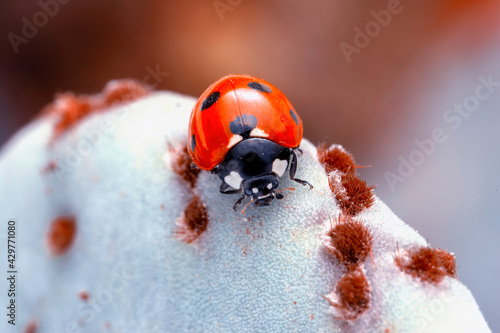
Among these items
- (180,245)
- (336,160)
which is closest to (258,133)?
(336,160)

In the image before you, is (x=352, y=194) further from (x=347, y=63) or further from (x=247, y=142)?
(x=347, y=63)

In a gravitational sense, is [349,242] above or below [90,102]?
above

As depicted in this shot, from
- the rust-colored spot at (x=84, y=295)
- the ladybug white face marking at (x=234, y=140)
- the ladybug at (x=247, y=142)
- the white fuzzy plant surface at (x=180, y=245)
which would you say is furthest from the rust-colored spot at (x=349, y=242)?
the rust-colored spot at (x=84, y=295)

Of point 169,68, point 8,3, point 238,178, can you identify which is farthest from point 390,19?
point 8,3

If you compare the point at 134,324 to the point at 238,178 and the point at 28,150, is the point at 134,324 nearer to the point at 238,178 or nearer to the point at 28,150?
the point at 238,178

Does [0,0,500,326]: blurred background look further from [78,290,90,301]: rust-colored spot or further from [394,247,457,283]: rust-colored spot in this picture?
[78,290,90,301]: rust-colored spot

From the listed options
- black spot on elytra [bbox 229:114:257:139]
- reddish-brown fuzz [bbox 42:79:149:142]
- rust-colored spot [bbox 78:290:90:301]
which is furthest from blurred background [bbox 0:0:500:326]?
rust-colored spot [bbox 78:290:90:301]

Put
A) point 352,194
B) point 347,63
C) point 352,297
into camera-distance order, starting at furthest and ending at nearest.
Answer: point 347,63, point 352,194, point 352,297

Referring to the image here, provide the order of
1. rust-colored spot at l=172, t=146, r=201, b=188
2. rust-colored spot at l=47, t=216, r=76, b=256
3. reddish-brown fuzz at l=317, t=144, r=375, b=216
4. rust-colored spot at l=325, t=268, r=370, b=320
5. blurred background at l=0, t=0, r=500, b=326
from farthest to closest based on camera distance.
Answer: blurred background at l=0, t=0, r=500, b=326
rust-colored spot at l=47, t=216, r=76, b=256
rust-colored spot at l=172, t=146, r=201, b=188
reddish-brown fuzz at l=317, t=144, r=375, b=216
rust-colored spot at l=325, t=268, r=370, b=320
